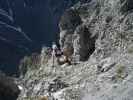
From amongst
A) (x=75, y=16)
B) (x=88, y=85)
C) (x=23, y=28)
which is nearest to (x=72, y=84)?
(x=88, y=85)

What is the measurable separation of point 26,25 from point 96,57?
107985 mm

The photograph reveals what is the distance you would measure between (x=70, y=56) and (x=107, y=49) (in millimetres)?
6206

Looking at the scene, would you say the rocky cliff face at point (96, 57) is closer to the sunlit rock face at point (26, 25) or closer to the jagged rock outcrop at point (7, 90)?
the jagged rock outcrop at point (7, 90)

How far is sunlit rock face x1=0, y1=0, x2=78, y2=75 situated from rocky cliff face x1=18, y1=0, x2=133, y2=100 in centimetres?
8220

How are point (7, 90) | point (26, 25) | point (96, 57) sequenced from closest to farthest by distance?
1. point (7, 90)
2. point (96, 57)
3. point (26, 25)

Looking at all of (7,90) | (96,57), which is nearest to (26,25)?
(96,57)

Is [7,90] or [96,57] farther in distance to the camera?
[96,57]

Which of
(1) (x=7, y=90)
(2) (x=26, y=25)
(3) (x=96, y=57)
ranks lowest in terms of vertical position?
(1) (x=7, y=90)

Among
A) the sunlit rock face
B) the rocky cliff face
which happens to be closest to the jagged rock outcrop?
the rocky cliff face

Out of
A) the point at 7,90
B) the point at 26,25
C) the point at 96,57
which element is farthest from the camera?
the point at 26,25

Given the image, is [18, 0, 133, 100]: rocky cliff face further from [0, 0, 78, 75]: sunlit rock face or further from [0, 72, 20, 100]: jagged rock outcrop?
[0, 0, 78, 75]: sunlit rock face

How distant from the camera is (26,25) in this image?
126 meters

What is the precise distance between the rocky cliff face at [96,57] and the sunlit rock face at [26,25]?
270 feet

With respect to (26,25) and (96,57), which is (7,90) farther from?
(26,25)
